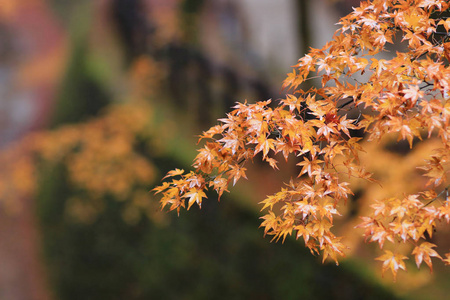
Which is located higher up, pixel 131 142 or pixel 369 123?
pixel 131 142

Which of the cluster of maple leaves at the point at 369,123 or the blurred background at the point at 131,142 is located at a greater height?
the blurred background at the point at 131,142

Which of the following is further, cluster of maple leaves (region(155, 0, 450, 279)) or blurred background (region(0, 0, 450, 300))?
blurred background (region(0, 0, 450, 300))

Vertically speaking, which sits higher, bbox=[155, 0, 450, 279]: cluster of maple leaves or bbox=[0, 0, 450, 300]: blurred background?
bbox=[0, 0, 450, 300]: blurred background

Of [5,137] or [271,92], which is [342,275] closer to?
[271,92]

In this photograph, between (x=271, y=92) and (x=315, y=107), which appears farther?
(x=271, y=92)

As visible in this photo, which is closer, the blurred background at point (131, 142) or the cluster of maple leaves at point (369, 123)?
the cluster of maple leaves at point (369, 123)

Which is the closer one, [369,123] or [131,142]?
[369,123]

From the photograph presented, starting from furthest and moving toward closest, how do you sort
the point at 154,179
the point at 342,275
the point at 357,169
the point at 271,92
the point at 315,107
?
the point at 154,179 → the point at 271,92 → the point at 342,275 → the point at 357,169 → the point at 315,107

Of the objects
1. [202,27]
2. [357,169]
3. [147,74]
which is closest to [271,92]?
[202,27]
